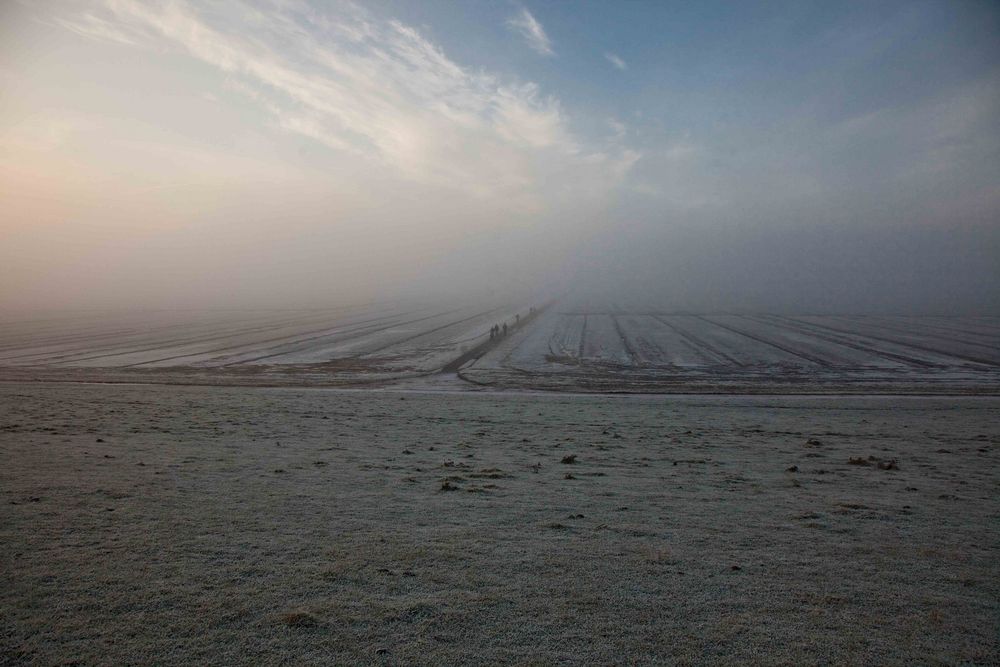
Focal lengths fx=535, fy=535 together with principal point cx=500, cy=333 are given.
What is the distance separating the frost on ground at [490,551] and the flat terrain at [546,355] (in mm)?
13786

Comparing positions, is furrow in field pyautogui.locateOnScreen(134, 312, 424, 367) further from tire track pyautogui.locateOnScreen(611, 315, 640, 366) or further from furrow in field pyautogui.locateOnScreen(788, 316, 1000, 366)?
furrow in field pyautogui.locateOnScreen(788, 316, 1000, 366)

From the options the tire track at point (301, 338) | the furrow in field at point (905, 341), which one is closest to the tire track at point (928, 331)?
the furrow in field at point (905, 341)

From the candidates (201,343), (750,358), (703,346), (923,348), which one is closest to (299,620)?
(750,358)

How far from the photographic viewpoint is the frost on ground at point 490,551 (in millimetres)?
4160

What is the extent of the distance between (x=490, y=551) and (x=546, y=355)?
96.8 ft

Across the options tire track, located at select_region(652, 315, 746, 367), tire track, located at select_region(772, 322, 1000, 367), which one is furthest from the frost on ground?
tire track, located at select_region(772, 322, 1000, 367)

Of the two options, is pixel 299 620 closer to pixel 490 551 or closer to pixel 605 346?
pixel 490 551

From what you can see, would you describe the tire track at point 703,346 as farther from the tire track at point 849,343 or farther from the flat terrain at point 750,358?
the tire track at point 849,343

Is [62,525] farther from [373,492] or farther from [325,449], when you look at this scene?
[325,449]

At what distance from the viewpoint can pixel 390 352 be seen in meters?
36.8

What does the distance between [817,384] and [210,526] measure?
85.8 feet

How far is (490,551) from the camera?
18.9 ft

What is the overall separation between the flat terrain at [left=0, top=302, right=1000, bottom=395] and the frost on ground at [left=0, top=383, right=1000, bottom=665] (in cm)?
1379

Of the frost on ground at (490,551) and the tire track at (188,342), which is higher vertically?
the tire track at (188,342)
